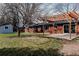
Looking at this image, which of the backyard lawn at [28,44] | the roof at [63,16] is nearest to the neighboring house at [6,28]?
the backyard lawn at [28,44]

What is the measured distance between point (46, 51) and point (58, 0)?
3.01 feet

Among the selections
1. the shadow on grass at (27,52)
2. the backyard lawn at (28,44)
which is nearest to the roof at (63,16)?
the backyard lawn at (28,44)

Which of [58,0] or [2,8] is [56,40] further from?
[2,8]

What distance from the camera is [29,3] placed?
481 centimetres

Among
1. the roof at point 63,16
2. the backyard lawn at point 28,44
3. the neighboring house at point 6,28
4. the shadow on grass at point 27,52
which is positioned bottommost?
the shadow on grass at point 27,52

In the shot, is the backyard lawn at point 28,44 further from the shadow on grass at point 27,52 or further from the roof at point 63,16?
the roof at point 63,16

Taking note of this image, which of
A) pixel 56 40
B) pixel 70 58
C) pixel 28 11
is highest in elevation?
pixel 28 11

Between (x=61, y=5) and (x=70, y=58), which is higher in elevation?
(x=61, y=5)

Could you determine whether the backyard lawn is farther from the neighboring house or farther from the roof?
the roof

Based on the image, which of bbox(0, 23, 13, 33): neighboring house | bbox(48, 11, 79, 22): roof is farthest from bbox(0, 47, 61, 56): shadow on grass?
bbox(48, 11, 79, 22): roof

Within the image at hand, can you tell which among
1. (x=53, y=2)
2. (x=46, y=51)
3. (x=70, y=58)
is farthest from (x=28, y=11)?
(x=70, y=58)

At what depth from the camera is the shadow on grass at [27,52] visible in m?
4.83

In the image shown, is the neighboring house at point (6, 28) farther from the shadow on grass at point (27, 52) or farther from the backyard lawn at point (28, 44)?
the shadow on grass at point (27, 52)

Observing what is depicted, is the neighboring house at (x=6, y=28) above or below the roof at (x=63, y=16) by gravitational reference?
below
